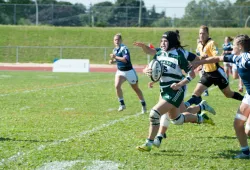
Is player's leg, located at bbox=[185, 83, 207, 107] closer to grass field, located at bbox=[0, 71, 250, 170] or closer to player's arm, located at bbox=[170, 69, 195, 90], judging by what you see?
grass field, located at bbox=[0, 71, 250, 170]

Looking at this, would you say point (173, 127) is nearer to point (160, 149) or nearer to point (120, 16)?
point (160, 149)

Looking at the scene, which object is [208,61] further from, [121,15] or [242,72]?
[121,15]

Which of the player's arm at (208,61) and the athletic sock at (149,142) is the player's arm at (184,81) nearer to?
the player's arm at (208,61)

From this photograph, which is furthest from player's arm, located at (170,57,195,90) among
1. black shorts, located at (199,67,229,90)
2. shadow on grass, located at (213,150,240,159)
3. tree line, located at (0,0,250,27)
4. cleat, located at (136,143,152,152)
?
tree line, located at (0,0,250,27)

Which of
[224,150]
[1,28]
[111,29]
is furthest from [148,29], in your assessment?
[224,150]

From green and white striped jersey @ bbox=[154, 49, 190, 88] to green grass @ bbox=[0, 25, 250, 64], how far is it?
33.5 m

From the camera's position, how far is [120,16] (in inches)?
2079

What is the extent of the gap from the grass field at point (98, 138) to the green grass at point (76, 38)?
27667 millimetres

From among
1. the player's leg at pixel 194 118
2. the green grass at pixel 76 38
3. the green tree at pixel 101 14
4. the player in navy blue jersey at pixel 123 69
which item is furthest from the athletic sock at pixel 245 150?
the green tree at pixel 101 14

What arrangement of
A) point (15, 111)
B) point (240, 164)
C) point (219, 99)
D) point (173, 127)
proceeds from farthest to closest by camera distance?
point (219, 99) → point (15, 111) → point (173, 127) → point (240, 164)

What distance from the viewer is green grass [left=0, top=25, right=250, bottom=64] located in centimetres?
4203

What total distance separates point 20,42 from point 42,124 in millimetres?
36075

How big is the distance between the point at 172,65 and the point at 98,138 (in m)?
1.81

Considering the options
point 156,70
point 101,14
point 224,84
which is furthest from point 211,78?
point 101,14
